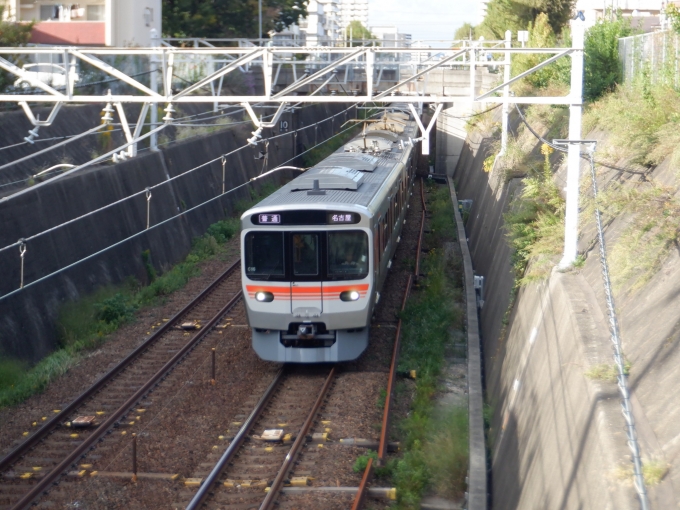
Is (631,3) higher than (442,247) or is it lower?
higher

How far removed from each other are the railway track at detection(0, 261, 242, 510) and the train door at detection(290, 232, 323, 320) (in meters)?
2.25

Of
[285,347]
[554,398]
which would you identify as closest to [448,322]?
[285,347]

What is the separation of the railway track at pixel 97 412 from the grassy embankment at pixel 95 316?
851mm

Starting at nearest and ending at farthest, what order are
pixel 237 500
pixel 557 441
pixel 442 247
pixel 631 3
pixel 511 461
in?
pixel 557 441 → pixel 511 461 → pixel 237 500 → pixel 442 247 → pixel 631 3

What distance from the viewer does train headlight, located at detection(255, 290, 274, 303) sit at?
11.1 meters

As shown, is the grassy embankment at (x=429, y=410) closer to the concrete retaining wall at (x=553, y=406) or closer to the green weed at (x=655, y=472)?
the concrete retaining wall at (x=553, y=406)

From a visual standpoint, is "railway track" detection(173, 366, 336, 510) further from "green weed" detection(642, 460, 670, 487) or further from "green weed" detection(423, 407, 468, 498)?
"green weed" detection(642, 460, 670, 487)

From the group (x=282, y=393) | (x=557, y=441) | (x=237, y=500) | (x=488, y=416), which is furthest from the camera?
(x=282, y=393)

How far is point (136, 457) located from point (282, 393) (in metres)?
2.80

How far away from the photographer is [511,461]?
7.23 meters

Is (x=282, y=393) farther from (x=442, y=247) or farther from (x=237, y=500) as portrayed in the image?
(x=442, y=247)

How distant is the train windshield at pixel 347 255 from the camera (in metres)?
11.1

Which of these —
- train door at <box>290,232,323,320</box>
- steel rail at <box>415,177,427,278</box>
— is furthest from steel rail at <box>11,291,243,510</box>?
steel rail at <box>415,177,427,278</box>

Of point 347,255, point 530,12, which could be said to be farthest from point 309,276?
point 530,12
